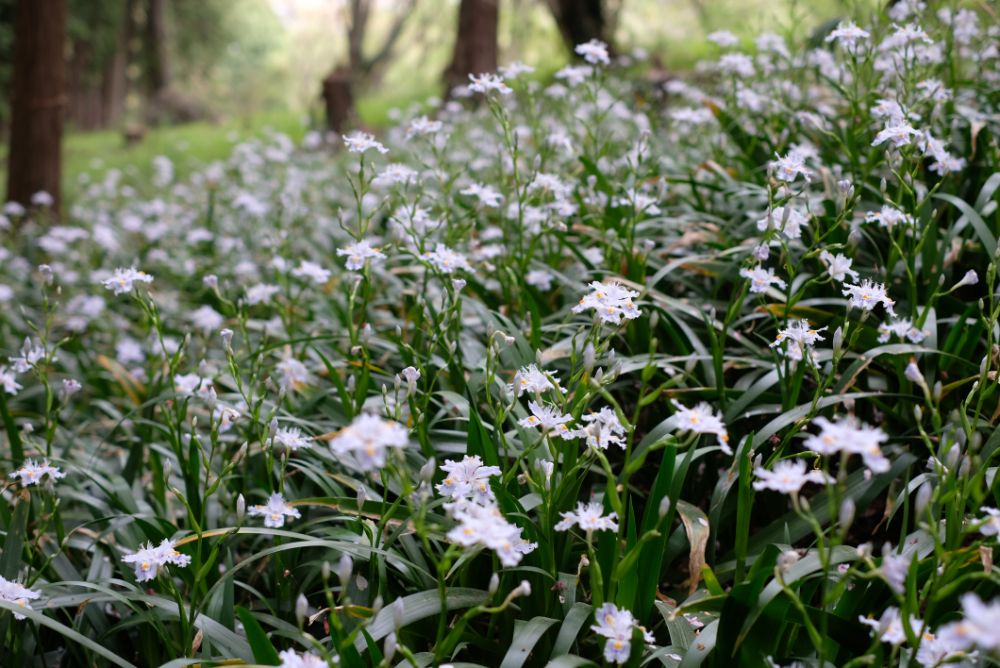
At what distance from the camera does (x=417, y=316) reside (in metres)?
2.32

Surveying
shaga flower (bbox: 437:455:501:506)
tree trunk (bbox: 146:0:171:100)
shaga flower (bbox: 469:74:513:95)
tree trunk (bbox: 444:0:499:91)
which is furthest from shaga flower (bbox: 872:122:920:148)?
tree trunk (bbox: 146:0:171:100)

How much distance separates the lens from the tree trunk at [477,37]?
7961 millimetres

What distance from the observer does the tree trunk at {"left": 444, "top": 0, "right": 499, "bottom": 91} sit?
7961 mm

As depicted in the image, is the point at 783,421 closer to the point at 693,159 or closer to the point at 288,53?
the point at 693,159

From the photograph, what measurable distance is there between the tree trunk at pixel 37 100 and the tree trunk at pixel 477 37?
129 inches

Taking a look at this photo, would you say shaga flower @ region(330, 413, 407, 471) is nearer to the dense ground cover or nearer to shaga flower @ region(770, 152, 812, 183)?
the dense ground cover

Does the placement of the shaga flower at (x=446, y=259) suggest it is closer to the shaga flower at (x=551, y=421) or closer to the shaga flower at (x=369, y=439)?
the shaga flower at (x=551, y=421)

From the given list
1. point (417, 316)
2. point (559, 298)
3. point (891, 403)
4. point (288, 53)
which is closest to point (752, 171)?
point (559, 298)

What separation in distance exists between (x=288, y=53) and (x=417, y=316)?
1547 inches

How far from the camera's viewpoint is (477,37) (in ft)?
26.2

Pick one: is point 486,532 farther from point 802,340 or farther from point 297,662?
point 802,340

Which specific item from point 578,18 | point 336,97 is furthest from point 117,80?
point 578,18

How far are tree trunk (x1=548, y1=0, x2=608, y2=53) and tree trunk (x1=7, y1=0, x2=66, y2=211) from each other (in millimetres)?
5289

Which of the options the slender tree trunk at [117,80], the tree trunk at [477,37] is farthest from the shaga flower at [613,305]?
the slender tree trunk at [117,80]
